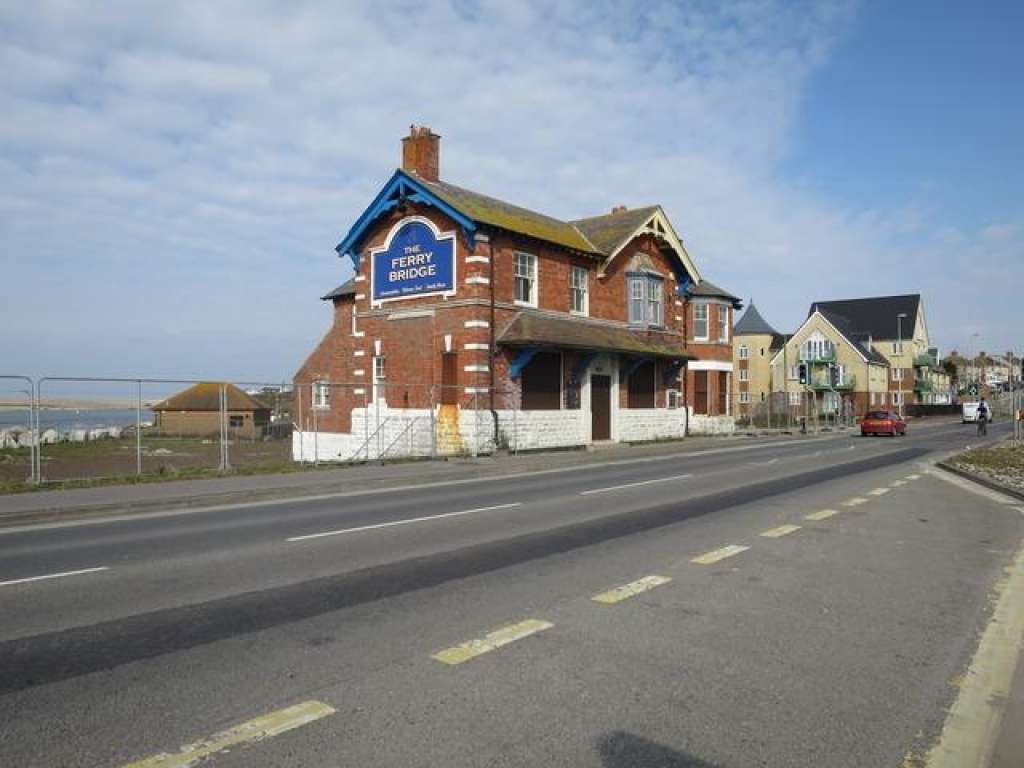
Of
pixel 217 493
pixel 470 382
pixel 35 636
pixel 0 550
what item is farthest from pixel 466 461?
pixel 35 636

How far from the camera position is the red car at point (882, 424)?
42000 mm

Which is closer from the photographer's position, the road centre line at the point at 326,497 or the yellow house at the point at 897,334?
the road centre line at the point at 326,497

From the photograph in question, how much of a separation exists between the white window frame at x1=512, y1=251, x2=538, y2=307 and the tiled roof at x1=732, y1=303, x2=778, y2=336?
5391 centimetres

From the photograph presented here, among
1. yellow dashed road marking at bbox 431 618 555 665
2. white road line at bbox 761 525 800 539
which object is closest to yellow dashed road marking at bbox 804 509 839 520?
white road line at bbox 761 525 800 539

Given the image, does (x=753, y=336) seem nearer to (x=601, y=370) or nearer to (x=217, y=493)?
(x=601, y=370)

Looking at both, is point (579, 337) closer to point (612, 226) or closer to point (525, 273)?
point (525, 273)

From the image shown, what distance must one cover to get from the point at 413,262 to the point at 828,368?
2303 inches

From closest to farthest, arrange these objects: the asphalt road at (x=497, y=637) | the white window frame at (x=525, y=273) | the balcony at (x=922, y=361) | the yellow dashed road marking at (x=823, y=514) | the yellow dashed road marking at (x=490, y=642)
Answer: the asphalt road at (x=497, y=637) < the yellow dashed road marking at (x=490, y=642) < the yellow dashed road marking at (x=823, y=514) < the white window frame at (x=525, y=273) < the balcony at (x=922, y=361)

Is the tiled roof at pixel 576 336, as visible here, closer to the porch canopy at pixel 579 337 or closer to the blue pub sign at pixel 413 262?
the porch canopy at pixel 579 337

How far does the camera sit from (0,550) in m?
9.51

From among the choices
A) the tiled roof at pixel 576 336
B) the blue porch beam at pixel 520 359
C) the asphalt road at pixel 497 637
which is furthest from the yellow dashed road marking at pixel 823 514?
the blue porch beam at pixel 520 359

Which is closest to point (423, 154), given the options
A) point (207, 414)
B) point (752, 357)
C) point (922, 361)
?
point (207, 414)

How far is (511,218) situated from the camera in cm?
2762

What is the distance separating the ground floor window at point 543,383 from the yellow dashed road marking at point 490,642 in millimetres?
20143
